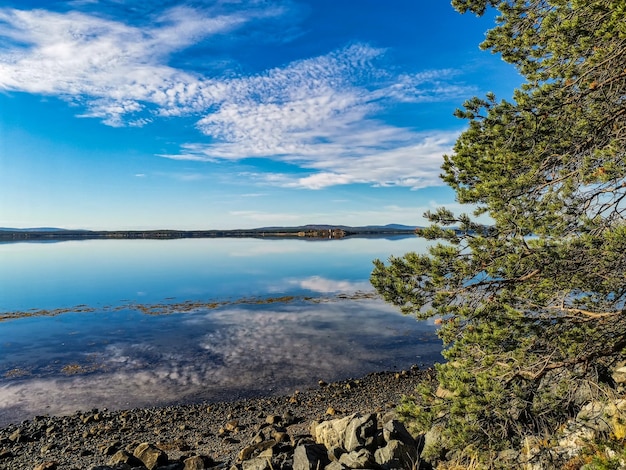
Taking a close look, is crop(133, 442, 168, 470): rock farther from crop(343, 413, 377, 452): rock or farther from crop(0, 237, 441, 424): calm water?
crop(0, 237, 441, 424): calm water

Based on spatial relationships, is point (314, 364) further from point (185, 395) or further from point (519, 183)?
point (519, 183)

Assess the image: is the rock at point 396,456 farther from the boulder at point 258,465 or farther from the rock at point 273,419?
the rock at point 273,419

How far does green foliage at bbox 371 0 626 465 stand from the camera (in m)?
6.96

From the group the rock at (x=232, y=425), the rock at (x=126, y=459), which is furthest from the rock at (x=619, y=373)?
the rock at (x=126, y=459)

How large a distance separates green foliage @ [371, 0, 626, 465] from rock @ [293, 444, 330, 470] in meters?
2.87

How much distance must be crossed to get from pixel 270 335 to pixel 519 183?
76.5 ft

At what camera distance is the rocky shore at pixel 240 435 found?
388 inches

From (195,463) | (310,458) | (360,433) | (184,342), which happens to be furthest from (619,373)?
(184,342)

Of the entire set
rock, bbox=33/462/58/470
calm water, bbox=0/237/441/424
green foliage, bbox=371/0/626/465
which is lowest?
calm water, bbox=0/237/441/424

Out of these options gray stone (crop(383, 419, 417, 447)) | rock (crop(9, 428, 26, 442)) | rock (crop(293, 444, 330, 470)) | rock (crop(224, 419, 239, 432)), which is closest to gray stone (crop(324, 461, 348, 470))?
rock (crop(293, 444, 330, 470))

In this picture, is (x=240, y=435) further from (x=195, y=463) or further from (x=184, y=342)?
(x=184, y=342)

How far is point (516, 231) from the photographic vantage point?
7.29 m

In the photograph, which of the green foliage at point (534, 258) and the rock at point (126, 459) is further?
the rock at point (126, 459)

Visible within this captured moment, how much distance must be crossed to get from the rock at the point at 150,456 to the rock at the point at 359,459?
17.2 feet
